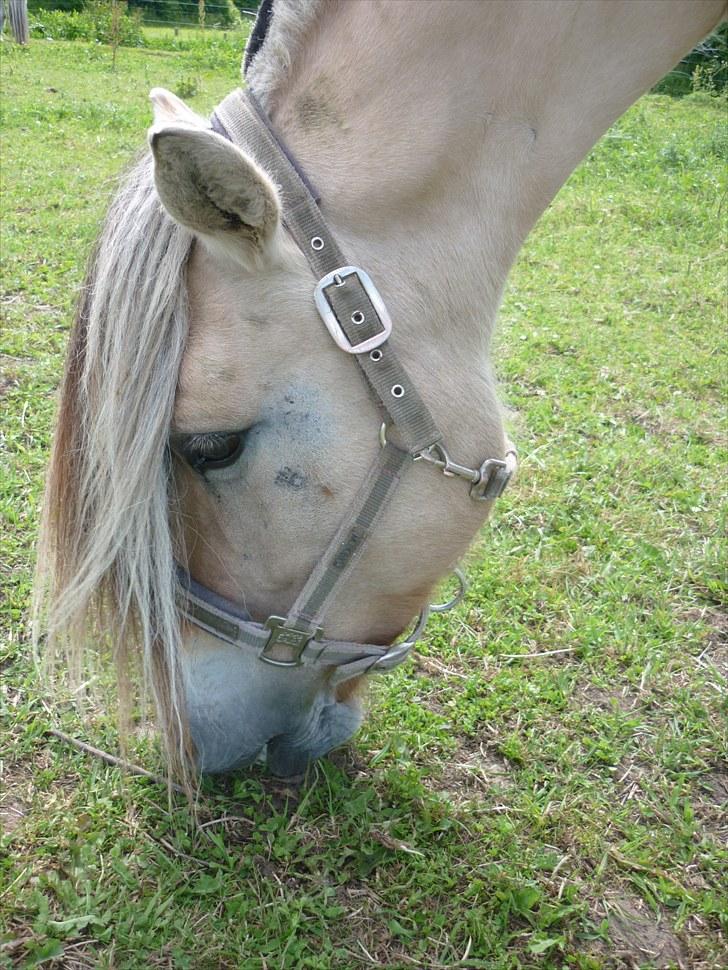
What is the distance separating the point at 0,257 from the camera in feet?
15.4

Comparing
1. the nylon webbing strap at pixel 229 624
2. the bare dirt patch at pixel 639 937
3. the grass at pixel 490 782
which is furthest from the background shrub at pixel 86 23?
the bare dirt patch at pixel 639 937

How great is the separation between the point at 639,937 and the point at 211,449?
1.45 meters

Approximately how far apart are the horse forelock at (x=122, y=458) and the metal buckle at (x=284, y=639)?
182 millimetres

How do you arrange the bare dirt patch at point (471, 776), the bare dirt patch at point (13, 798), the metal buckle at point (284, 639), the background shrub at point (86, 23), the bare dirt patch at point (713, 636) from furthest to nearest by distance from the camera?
the background shrub at point (86, 23) < the bare dirt patch at point (713, 636) < the bare dirt patch at point (471, 776) < the bare dirt patch at point (13, 798) < the metal buckle at point (284, 639)

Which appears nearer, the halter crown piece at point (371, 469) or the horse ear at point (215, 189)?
the horse ear at point (215, 189)

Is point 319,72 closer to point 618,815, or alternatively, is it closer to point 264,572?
point 264,572

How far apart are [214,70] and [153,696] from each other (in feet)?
40.6

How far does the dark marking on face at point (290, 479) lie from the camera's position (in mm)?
1390

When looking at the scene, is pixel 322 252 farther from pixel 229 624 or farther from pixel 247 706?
pixel 247 706

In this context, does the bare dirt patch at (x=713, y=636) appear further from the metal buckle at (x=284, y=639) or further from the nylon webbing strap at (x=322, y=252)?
the nylon webbing strap at (x=322, y=252)

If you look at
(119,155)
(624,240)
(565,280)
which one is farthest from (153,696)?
(119,155)

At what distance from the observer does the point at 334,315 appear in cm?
133

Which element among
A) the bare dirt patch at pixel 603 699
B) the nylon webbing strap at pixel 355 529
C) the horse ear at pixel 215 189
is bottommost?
the bare dirt patch at pixel 603 699

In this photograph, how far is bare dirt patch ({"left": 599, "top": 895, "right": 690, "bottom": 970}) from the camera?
169 cm
